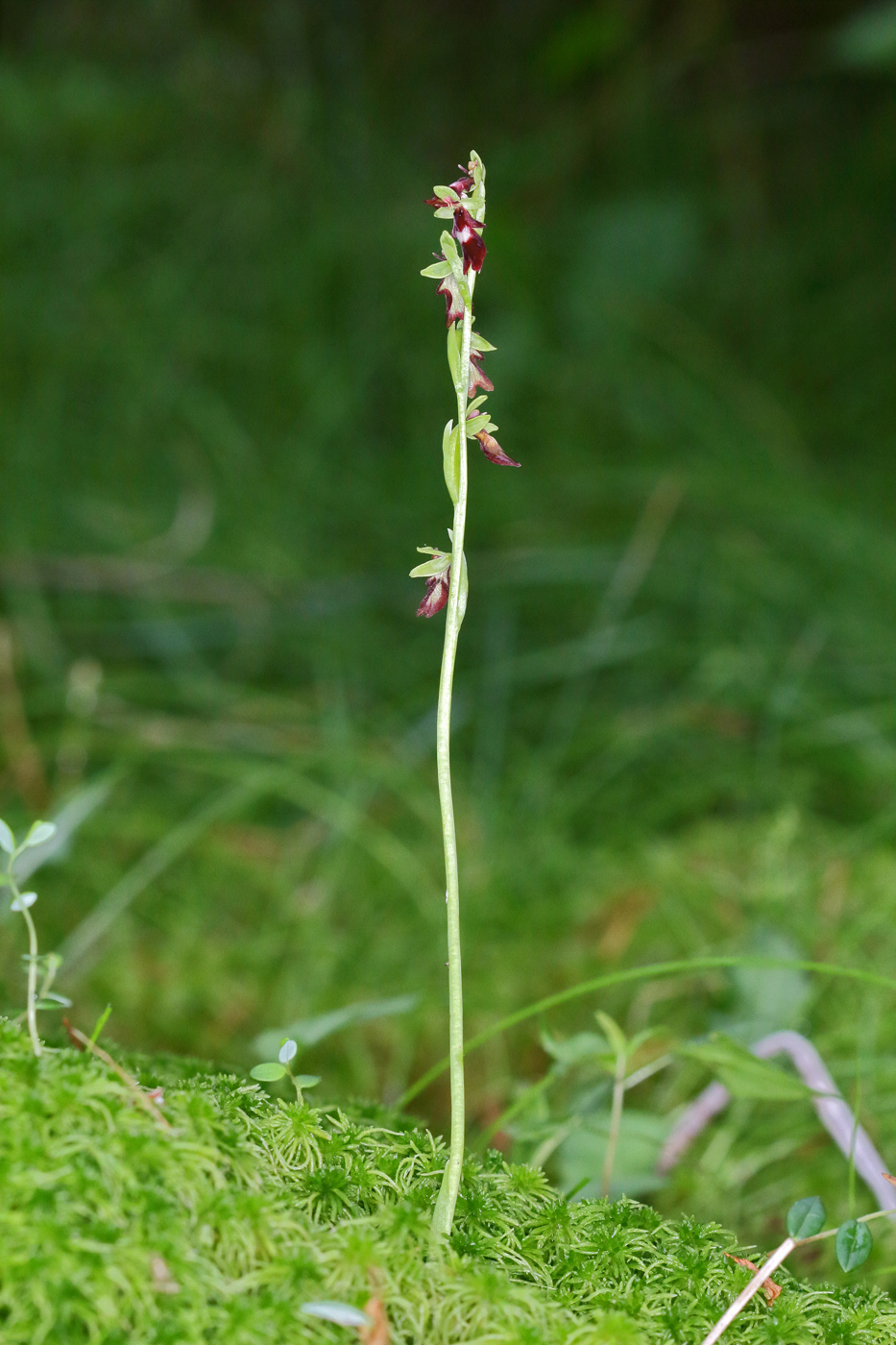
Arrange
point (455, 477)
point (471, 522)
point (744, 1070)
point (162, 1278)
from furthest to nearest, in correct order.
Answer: point (471, 522) → point (744, 1070) → point (455, 477) → point (162, 1278)

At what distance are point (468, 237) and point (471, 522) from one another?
7.25ft

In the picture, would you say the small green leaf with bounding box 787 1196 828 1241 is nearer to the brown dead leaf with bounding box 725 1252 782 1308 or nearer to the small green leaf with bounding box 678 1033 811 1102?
the brown dead leaf with bounding box 725 1252 782 1308

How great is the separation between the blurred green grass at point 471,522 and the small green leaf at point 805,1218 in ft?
1.41

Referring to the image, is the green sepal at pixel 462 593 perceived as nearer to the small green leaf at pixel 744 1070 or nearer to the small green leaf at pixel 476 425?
the small green leaf at pixel 476 425

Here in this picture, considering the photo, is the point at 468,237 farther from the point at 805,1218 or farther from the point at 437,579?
the point at 805,1218

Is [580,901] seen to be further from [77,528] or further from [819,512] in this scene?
[77,528]

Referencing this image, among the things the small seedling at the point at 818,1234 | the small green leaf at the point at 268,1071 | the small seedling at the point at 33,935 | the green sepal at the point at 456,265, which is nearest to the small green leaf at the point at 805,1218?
the small seedling at the point at 818,1234

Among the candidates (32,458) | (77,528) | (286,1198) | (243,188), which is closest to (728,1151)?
(286,1198)

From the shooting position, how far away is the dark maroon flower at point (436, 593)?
58 centimetres

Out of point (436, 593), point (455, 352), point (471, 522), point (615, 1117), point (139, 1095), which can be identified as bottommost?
point (615, 1117)

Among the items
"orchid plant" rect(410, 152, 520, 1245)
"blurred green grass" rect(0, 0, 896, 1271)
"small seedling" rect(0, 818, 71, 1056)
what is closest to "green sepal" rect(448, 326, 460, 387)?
"orchid plant" rect(410, 152, 520, 1245)

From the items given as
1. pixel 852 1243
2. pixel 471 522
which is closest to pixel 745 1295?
pixel 852 1243

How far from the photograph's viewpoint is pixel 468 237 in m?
0.58

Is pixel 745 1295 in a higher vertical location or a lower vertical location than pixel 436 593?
lower
